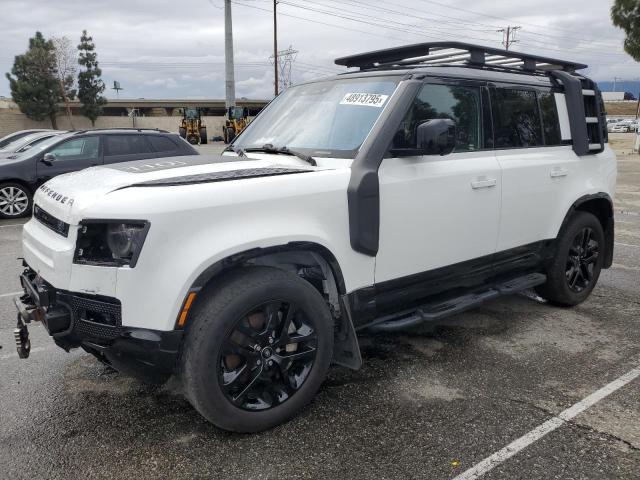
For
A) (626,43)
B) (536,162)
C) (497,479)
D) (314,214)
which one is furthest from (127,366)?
(626,43)

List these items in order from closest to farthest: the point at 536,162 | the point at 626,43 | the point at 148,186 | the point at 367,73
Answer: the point at 148,186 → the point at 367,73 → the point at 536,162 → the point at 626,43

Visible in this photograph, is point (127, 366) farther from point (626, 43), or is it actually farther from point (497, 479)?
point (626, 43)

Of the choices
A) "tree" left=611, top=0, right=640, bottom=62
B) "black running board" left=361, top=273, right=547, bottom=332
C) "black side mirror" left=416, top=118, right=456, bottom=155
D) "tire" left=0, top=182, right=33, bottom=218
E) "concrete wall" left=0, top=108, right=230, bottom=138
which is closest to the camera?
"black side mirror" left=416, top=118, right=456, bottom=155

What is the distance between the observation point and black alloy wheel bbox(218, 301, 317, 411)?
278 cm

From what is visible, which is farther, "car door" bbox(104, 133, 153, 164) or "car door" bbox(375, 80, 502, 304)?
"car door" bbox(104, 133, 153, 164)

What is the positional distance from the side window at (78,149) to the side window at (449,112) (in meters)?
7.96

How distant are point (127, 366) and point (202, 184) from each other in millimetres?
986

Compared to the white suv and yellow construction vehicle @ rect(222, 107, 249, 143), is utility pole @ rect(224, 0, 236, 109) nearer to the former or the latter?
yellow construction vehicle @ rect(222, 107, 249, 143)

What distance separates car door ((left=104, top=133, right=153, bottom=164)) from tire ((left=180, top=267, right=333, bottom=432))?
778 centimetres

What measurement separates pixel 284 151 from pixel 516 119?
1833mm

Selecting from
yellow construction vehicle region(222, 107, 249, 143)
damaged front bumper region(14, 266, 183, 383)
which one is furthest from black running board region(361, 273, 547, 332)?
yellow construction vehicle region(222, 107, 249, 143)

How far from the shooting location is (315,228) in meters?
2.94

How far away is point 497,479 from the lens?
99.6 inches

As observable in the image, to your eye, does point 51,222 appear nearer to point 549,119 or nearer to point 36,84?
point 549,119
